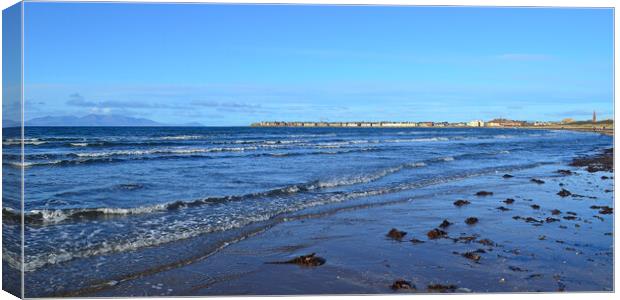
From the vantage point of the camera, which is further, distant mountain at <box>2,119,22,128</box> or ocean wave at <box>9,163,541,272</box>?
ocean wave at <box>9,163,541,272</box>

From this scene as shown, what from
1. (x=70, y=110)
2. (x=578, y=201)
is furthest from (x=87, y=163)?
(x=578, y=201)

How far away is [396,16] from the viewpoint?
18.9 ft

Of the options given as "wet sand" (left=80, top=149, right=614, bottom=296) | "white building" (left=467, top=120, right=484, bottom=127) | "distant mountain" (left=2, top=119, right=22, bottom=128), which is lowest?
"wet sand" (left=80, top=149, right=614, bottom=296)

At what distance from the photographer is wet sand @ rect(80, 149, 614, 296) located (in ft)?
16.8

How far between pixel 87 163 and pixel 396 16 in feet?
43.6

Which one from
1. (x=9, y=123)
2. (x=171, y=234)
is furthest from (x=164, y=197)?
→ (x=9, y=123)

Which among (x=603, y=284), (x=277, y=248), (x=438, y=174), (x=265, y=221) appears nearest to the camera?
(x=603, y=284)

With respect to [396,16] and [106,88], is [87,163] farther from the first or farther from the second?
[396,16]

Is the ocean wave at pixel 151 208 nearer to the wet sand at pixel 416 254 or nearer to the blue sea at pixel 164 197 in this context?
the blue sea at pixel 164 197

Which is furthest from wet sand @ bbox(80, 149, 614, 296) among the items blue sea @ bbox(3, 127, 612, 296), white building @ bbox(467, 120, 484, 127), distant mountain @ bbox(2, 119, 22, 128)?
distant mountain @ bbox(2, 119, 22, 128)

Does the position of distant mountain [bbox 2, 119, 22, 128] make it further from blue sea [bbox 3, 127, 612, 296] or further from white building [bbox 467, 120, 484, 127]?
white building [bbox 467, 120, 484, 127]

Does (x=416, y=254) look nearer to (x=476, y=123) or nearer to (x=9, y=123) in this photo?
(x=476, y=123)

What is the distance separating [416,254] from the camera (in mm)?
5980

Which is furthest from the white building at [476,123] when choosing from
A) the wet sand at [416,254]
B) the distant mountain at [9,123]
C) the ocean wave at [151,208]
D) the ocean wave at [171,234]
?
the distant mountain at [9,123]
